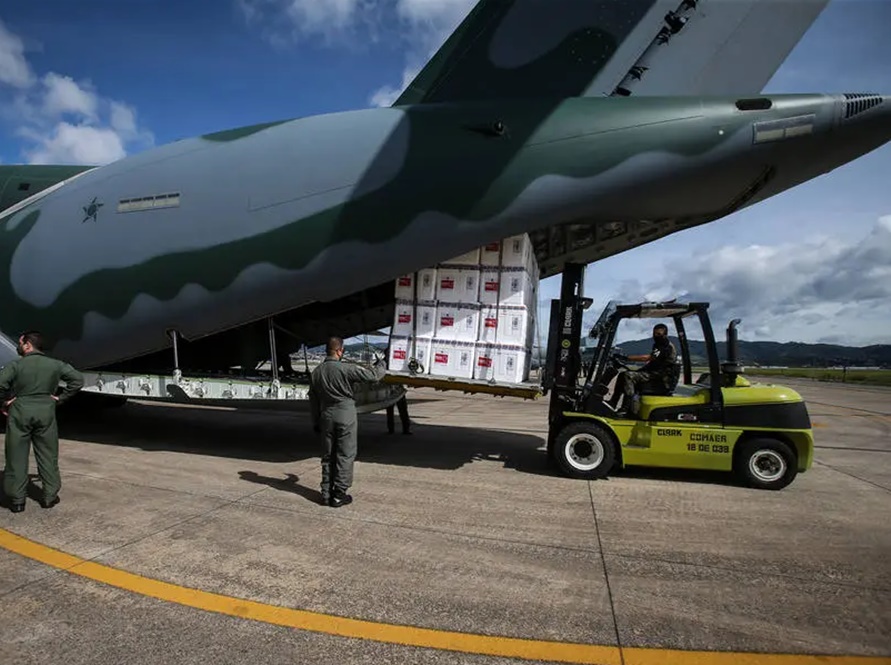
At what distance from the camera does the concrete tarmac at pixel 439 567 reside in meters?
3.01

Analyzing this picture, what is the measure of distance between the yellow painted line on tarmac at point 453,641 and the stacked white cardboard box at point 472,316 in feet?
12.6

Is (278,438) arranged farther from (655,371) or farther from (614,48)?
(614,48)

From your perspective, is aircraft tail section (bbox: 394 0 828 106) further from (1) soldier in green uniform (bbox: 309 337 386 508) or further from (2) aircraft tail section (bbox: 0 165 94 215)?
(2) aircraft tail section (bbox: 0 165 94 215)

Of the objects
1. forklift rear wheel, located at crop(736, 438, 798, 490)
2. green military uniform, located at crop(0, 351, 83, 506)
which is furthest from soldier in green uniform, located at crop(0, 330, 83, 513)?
forklift rear wheel, located at crop(736, 438, 798, 490)

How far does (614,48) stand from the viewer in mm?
7102

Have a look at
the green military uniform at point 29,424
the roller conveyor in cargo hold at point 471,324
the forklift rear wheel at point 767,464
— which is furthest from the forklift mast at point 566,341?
the green military uniform at point 29,424

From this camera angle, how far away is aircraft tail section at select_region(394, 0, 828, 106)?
6.99 m

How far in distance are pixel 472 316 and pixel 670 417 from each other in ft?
8.65

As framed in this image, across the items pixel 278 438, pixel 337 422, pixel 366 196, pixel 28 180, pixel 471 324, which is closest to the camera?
pixel 337 422

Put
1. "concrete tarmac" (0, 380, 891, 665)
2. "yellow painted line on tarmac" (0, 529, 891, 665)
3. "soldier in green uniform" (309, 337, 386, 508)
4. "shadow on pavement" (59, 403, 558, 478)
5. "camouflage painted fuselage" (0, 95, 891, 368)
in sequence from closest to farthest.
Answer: "yellow painted line on tarmac" (0, 529, 891, 665)
"concrete tarmac" (0, 380, 891, 665)
"soldier in green uniform" (309, 337, 386, 508)
"camouflage painted fuselage" (0, 95, 891, 368)
"shadow on pavement" (59, 403, 558, 478)

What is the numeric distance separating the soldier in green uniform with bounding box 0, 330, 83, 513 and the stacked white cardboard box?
357cm

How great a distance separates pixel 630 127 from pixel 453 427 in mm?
6692

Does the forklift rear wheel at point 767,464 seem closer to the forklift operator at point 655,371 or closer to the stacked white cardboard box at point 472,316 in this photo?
the forklift operator at point 655,371

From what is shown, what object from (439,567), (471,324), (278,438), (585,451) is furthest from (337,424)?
(278,438)
